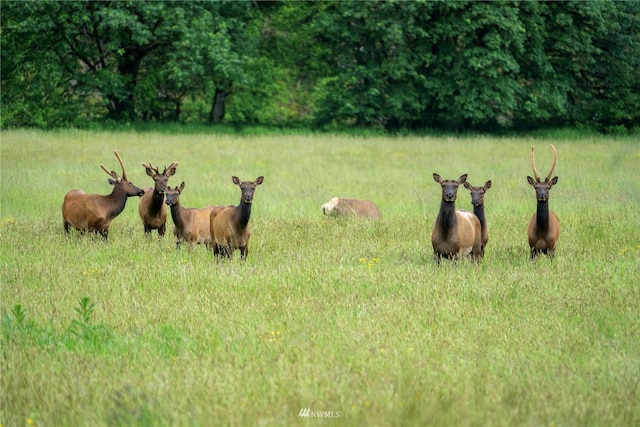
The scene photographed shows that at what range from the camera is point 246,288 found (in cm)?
896

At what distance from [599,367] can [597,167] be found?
53.0 feet

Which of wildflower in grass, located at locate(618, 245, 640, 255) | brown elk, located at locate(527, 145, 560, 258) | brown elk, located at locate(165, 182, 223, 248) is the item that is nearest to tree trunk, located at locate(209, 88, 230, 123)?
brown elk, located at locate(165, 182, 223, 248)

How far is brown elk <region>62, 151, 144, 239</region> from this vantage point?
39.9 feet

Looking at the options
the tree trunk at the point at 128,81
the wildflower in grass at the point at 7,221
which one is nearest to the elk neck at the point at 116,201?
the wildflower in grass at the point at 7,221

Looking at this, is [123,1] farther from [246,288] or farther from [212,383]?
[212,383]

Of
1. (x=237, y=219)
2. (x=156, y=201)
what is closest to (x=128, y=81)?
(x=156, y=201)

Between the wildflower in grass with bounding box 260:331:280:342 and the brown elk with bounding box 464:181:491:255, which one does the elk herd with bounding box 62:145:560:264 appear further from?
the wildflower in grass with bounding box 260:331:280:342

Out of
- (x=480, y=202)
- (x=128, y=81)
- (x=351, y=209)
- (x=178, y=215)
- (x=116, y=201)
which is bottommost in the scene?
(x=351, y=209)

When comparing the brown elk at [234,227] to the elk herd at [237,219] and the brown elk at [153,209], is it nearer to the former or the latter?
the elk herd at [237,219]

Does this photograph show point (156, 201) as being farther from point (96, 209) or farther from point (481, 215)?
point (481, 215)

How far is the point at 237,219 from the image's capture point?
424 inches

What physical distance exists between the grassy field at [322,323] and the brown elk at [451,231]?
31 centimetres

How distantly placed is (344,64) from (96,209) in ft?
85.9

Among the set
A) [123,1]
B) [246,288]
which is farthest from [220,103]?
[246,288]
